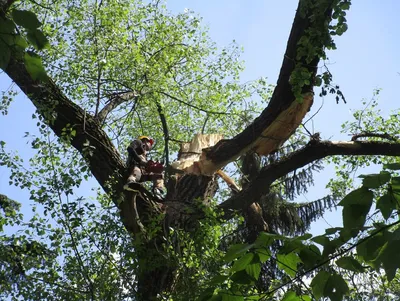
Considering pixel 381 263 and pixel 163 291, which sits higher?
pixel 163 291

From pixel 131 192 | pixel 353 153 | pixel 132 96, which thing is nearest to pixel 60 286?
pixel 131 192

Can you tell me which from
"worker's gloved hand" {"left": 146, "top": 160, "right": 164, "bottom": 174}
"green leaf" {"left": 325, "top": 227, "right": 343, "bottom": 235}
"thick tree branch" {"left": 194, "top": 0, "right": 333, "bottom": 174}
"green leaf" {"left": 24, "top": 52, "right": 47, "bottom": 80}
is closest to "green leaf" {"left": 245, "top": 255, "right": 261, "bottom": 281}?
"green leaf" {"left": 325, "top": 227, "right": 343, "bottom": 235}

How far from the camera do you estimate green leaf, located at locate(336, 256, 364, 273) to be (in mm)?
1657

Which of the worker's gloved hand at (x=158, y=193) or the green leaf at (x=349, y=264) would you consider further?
the worker's gloved hand at (x=158, y=193)

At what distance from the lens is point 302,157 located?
316 inches

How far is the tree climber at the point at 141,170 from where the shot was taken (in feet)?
Result: 25.6

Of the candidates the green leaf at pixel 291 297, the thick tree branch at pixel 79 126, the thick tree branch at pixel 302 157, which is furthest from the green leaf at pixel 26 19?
the thick tree branch at pixel 302 157

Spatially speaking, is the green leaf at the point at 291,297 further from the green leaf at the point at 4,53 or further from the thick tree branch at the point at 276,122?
the thick tree branch at the point at 276,122

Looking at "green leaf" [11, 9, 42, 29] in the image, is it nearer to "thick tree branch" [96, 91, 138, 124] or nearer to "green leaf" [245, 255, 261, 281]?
"green leaf" [245, 255, 261, 281]

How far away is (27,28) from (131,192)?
5.84 meters

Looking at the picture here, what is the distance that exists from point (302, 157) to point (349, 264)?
6391 millimetres

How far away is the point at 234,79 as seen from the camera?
1459 centimetres

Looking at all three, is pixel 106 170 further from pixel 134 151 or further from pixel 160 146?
pixel 160 146

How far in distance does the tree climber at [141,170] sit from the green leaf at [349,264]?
5887 mm
